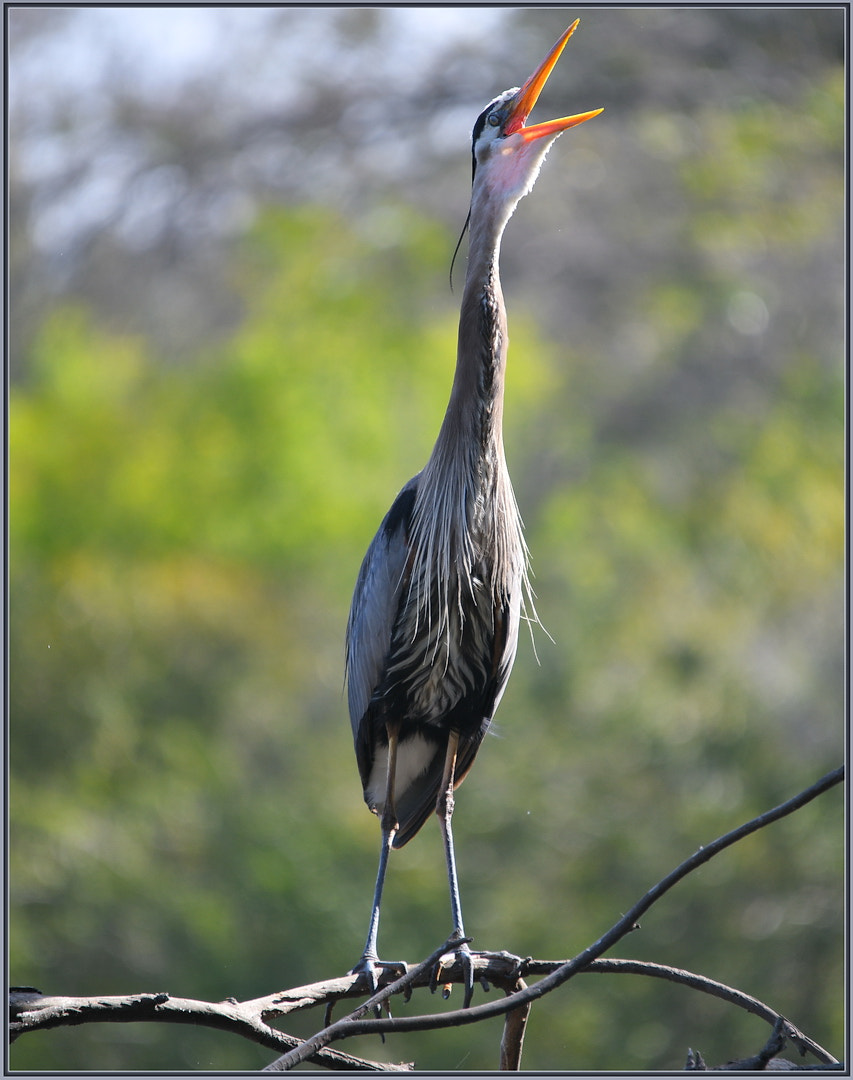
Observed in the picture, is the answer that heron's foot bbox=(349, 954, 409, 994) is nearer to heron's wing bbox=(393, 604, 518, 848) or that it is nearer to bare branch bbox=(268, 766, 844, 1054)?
heron's wing bbox=(393, 604, 518, 848)

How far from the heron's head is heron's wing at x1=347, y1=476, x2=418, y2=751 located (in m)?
0.69

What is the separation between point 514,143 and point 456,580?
2.94 ft

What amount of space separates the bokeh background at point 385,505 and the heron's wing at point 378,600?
5.89 m

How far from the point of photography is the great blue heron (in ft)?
7.84

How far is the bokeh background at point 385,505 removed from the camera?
29.1 feet

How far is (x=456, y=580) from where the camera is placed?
255 centimetres

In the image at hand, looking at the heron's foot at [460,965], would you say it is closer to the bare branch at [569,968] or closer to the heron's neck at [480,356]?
the bare branch at [569,968]

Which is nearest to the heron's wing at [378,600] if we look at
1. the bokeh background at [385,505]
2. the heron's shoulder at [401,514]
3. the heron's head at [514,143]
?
the heron's shoulder at [401,514]

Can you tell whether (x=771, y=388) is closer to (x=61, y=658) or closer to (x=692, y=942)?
(x=692, y=942)

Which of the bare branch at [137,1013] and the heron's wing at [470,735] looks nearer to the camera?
the bare branch at [137,1013]

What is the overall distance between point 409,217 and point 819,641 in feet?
18.5

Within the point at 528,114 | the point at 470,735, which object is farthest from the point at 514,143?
the point at 470,735

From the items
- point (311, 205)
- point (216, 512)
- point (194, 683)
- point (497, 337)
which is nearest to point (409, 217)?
point (311, 205)

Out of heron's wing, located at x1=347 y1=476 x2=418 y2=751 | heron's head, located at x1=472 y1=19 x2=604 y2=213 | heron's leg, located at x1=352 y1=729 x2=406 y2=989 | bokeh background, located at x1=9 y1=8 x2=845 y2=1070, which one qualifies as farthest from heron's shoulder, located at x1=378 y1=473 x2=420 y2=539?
bokeh background, located at x1=9 y1=8 x2=845 y2=1070
